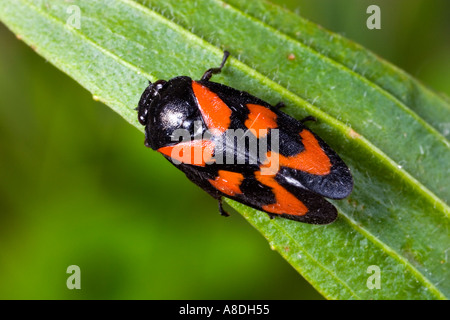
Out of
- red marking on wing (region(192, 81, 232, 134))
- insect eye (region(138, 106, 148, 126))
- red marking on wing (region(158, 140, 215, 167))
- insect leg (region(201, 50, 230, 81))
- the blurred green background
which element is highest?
insect leg (region(201, 50, 230, 81))

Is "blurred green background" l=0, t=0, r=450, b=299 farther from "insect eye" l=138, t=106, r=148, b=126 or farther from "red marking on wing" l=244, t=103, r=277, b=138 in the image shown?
"red marking on wing" l=244, t=103, r=277, b=138

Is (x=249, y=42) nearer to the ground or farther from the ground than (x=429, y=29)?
nearer to the ground

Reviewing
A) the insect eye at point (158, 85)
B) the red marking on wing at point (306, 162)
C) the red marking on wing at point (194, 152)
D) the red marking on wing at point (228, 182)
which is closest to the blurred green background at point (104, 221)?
the red marking on wing at point (228, 182)

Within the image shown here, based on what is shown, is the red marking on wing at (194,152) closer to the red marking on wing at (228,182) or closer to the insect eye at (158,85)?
the red marking on wing at (228,182)

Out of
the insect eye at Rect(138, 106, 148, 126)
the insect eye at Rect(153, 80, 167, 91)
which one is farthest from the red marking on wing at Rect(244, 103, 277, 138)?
the insect eye at Rect(138, 106, 148, 126)
